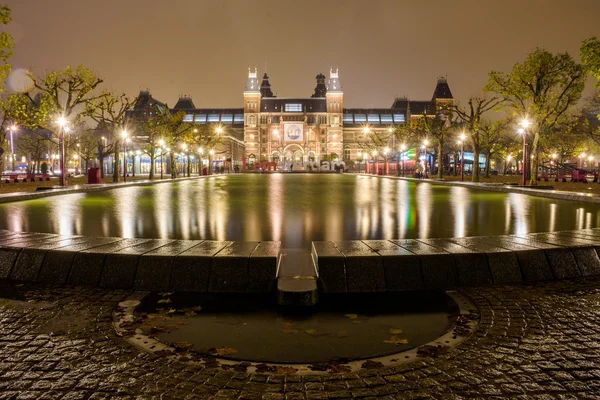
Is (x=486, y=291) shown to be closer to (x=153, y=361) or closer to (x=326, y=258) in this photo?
(x=326, y=258)

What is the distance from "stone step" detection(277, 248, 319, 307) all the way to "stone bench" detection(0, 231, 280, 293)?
192 mm

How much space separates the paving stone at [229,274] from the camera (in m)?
4.69

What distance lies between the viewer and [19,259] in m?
5.19

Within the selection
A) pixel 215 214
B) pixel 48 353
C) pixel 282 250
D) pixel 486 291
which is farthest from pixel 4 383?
pixel 215 214

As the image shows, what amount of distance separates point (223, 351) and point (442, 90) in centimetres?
13069

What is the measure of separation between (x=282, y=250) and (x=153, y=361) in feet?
10.4

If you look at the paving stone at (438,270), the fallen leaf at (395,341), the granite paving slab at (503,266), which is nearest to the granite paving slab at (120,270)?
the fallen leaf at (395,341)

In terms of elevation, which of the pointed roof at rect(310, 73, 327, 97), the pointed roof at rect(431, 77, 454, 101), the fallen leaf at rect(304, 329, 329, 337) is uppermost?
the pointed roof at rect(310, 73, 327, 97)

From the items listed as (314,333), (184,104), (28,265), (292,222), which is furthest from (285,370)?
(184,104)

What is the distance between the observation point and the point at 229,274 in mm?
4719

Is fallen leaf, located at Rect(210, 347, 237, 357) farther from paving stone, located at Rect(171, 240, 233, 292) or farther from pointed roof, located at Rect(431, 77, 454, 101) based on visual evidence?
pointed roof, located at Rect(431, 77, 454, 101)

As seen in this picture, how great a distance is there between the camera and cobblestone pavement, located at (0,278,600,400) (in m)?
2.54

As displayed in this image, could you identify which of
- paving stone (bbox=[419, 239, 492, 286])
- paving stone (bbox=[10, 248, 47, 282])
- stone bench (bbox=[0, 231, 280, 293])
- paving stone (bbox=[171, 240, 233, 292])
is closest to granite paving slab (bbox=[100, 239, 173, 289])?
stone bench (bbox=[0, 231, 280, 293])

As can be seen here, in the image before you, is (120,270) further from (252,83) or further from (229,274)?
(252,83)
